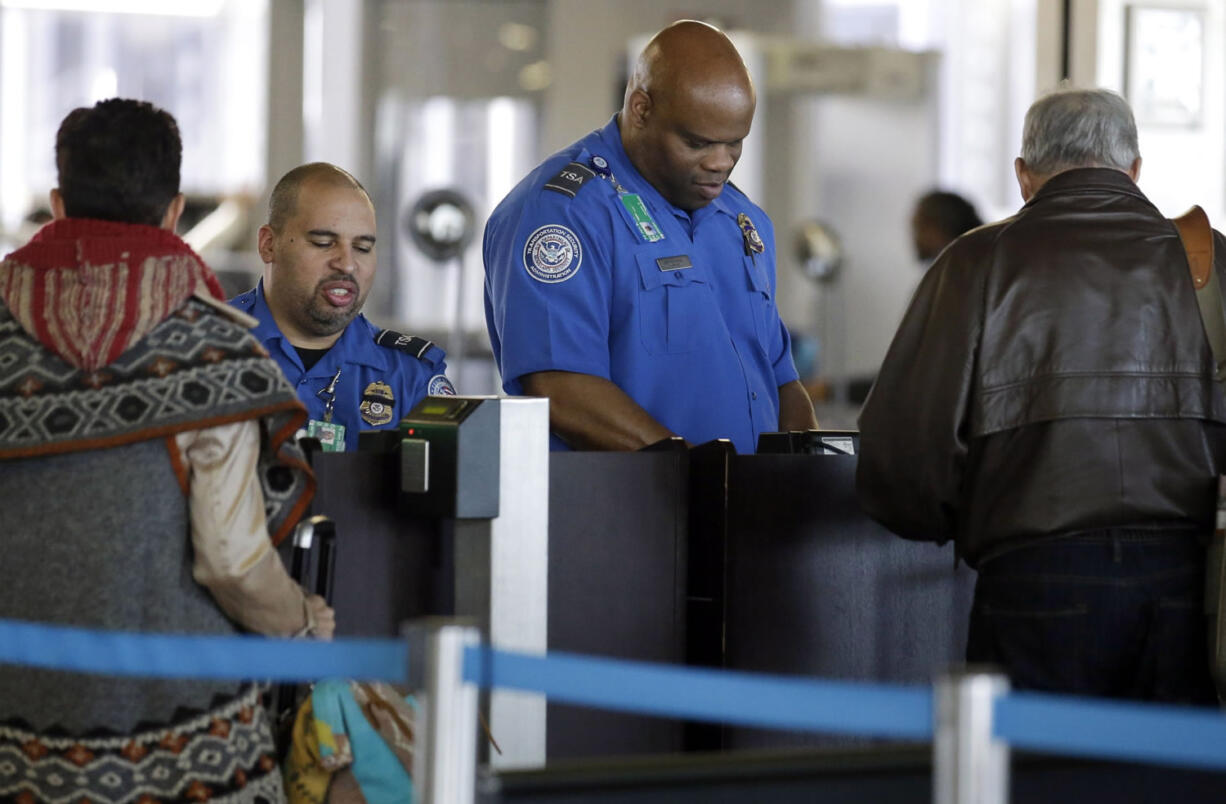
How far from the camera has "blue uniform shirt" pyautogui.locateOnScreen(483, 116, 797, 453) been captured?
2.94 metres

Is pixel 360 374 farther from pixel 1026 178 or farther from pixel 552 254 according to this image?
pixel 1026 178

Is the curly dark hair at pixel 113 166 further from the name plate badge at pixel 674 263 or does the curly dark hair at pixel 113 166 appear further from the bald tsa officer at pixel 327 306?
the name plate badge at pixel 674 263

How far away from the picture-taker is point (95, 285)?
192 cm

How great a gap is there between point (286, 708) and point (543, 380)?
88 cm

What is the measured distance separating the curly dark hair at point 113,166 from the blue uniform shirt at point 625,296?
40.4 inches

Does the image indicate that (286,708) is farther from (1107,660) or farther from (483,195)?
(483,195)

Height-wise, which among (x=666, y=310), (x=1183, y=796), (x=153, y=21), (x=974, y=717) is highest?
(x=153, y=21)

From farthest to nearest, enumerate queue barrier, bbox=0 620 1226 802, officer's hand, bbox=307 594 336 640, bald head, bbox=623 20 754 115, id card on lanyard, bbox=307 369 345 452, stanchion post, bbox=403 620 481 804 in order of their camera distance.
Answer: bald head, bbox=623 20 754 115, id card on lanyard, bbox=307 369 345 452, officer's hand, bbox=307 594 336 640, stanchion post, bbox=403 620 481 804, queue barrier, bbox=0 620 1226 802

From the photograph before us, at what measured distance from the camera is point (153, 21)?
13945mm

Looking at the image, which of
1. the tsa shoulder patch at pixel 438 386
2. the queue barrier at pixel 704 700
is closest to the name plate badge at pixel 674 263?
the tsa shoulder patch at pixel 438 386

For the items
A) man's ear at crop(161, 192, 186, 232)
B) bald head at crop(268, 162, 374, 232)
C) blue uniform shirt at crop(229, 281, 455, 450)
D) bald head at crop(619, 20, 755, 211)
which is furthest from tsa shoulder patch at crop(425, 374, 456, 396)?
man's ear at crop(161, 192, 186, 232)

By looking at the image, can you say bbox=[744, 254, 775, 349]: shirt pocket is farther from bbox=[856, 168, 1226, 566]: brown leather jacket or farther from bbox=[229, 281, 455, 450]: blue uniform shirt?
bbox=[856, 168, 1226, 566]: brown leather jacket

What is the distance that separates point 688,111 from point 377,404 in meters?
0.77

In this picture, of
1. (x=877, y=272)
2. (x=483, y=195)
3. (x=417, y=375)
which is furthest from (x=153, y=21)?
(x=417, y=375)
